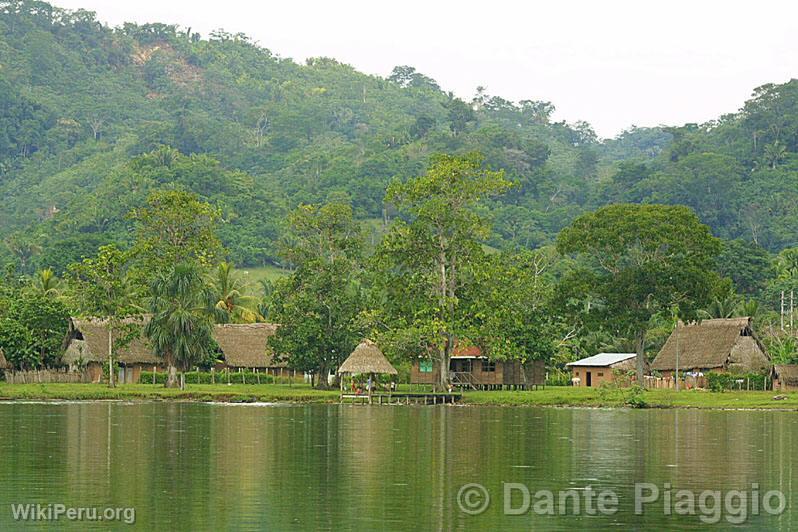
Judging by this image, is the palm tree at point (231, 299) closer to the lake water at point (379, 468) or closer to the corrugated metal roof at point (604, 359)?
the corrugated metal roof at point (604, 359)

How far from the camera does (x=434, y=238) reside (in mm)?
77312

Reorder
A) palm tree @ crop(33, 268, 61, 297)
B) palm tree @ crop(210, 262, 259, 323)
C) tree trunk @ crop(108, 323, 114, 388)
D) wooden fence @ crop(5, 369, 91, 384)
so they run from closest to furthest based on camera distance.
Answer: tree trunk @ crop(108, 323, 114, 388) → wooden fence @ crop(5, 369, 91, 384) → palm tree @ crop(33, 268, 61, 297) → palm tree @ crop(210, 262, 259, 323)

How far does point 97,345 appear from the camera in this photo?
8794 cm

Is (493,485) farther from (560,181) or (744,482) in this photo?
(560,181)

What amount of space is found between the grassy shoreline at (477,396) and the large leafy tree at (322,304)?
4.43 metres

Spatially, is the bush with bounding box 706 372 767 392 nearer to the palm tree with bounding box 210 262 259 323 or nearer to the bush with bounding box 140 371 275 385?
the bush with bounding box 140 371 275 385

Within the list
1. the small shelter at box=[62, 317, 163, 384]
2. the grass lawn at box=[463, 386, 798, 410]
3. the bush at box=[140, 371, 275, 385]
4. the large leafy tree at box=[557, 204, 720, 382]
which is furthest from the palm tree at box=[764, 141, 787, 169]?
the small shelter at box=[62, 317, 163, 384]

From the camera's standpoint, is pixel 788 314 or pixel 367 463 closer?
pixel 367 463

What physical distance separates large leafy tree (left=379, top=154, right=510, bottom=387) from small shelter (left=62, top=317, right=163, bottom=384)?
18.0 meters

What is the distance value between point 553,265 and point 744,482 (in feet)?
314

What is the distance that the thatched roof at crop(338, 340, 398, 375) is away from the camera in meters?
75.9

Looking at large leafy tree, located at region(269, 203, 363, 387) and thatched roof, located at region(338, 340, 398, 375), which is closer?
thatched roof, located at region(338, 340, 398, 375)

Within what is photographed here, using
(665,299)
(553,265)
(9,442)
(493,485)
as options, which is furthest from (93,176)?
(493,485)

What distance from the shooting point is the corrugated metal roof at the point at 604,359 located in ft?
292
